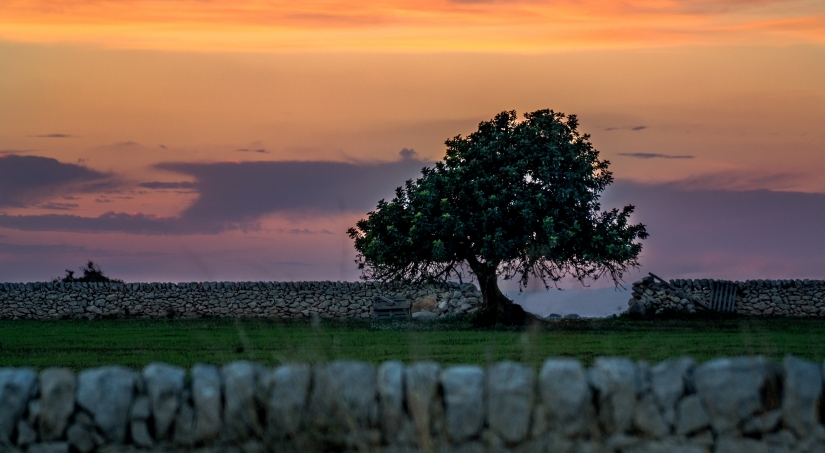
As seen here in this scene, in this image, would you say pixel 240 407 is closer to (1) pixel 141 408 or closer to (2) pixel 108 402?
(1) pixel 141 408

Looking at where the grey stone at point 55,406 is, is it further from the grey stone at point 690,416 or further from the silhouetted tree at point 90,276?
the silhouetted tree at point 90,276

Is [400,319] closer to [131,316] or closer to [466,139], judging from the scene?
[466,139]

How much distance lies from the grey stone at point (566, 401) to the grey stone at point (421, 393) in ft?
2.97

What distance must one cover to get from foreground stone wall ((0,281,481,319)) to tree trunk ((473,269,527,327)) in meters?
6.45

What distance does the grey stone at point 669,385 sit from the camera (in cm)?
712

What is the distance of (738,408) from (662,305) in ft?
90.2

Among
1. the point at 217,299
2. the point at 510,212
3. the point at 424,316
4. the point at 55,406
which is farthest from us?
the point at 217,299

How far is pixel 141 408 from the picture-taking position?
23.5 ft

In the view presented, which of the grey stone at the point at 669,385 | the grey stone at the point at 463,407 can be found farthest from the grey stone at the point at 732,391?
the grey stone at the point at 463,407

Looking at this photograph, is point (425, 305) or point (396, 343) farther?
point (425, 305)

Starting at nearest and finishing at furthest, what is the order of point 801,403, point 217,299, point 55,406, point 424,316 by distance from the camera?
point 801,403
point 55,406
point 424,316
point 217,299

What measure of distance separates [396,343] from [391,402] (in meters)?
12.6

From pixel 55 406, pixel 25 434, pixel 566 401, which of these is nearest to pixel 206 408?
pixel 55 406

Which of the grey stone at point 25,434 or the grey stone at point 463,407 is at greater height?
the grey stone at point 463,407
